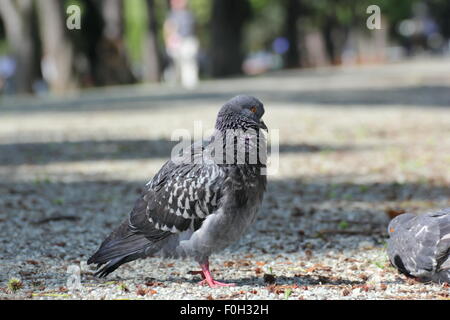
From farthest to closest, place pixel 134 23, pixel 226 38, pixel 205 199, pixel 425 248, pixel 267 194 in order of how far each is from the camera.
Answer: pixel 134 23, pixel 226 38, pixel 267 194, pixel 425 248, pixel 205 199

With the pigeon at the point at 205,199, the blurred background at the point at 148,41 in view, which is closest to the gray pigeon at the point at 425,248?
the pigeon at the point at 205,199

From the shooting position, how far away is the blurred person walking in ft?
76.6

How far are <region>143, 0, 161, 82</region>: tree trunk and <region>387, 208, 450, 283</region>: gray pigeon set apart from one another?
2686cm

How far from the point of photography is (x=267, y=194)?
8828 millimetres

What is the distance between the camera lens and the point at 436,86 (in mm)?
21000

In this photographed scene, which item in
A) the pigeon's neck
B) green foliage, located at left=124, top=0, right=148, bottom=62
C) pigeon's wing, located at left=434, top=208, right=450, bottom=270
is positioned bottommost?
pigeon's wing, located at left=434, top=208, right=450, bottom=270

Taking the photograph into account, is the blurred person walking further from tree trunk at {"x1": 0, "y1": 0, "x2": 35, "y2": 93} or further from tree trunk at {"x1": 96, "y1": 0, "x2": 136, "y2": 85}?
tree trunk at {"x1": 0, "y1": 0, "x2": 35, "y2": 93}

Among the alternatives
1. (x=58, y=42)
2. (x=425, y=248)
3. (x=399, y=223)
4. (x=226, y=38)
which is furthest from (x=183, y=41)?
(x=425, y=248)

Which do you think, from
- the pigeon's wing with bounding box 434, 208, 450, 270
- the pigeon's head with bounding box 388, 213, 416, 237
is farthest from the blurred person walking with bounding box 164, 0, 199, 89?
the pigeon's wing with bounding box 434, 208, 450, 270

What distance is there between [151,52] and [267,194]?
2374 centimetres

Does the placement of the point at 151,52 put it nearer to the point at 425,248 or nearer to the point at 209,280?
the point at 209,280
